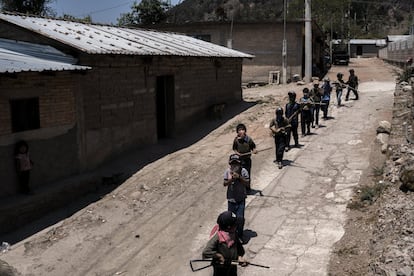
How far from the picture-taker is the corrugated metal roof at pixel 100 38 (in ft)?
36.5

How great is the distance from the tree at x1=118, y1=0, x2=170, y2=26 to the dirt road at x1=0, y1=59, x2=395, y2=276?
26073mm

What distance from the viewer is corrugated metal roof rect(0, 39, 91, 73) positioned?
344 inches

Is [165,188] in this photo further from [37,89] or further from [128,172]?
[37,89]

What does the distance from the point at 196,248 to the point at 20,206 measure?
3595 mm

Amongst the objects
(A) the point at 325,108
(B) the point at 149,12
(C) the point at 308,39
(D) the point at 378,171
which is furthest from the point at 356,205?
(B) the point at 149,12

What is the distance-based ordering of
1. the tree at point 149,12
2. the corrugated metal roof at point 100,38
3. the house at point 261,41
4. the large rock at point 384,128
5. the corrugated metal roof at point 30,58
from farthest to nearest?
the tree at point 149,12 → the house at point 261,41 → the large rock at point 384,128 → the corrugated metal roof at point 100,38 → the corrugated metal roof at point 30,58

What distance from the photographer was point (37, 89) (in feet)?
32.4

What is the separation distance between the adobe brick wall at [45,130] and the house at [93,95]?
0.02 meters

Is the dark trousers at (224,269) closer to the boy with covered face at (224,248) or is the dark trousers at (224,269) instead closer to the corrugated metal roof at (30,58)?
the boy with covered face at (224,248)

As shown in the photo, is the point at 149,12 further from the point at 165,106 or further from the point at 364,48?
the point at 364,48

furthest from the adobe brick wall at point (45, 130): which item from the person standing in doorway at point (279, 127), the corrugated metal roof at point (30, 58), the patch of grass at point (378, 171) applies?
the patch of grass at point (378, 171)

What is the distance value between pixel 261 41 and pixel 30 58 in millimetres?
17211

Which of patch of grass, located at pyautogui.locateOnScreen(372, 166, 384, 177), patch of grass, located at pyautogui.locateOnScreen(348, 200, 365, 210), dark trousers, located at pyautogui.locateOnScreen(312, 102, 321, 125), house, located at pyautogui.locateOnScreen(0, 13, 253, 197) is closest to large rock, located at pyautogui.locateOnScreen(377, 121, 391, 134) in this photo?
dark trousers, located at pyautogui.locateOnScreen(312, 102, 321, 125)

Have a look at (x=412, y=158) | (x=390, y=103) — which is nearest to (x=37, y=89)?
(x=412, y=158)
